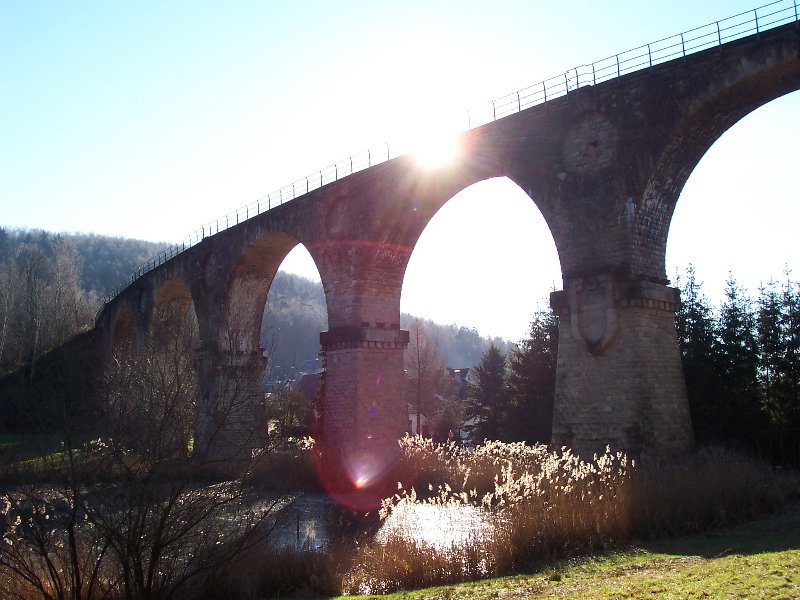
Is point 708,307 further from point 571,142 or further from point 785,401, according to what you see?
point 571,142

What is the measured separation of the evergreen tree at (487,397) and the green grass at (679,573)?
1878cm

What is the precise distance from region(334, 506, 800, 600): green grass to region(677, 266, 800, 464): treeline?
9.23 metres

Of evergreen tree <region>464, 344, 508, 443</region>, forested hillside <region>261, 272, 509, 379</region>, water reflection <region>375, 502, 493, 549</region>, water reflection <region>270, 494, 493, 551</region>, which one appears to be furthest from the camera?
forested hillside <region>261, 272, 509, 379</region>

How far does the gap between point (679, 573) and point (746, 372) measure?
1405 centimetres

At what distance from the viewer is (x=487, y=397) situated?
29.9m

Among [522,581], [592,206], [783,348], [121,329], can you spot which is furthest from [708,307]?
[121,329]

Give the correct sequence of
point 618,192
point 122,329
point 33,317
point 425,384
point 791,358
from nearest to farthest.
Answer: point 618,192
point 791,358
point 122,329
point 425,384
point 33,317

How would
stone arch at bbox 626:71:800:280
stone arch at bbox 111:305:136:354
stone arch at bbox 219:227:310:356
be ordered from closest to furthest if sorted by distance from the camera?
stone arch at bbox 626:71:800:280 → stone arch at bbox 219:227:310:356 → stone arch at bbox 111:305:136:354

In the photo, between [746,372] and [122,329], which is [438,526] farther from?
[122,329]

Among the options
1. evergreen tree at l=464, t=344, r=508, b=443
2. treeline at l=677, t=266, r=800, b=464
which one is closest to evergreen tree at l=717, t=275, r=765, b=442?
treeline at l=677, t=266, r=800, b=464

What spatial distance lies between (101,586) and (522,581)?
4.30 metres

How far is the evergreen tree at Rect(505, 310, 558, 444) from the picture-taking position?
84.2 feet

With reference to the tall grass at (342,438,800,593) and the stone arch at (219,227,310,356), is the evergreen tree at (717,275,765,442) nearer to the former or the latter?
the tall grass at (342,438,800,593)

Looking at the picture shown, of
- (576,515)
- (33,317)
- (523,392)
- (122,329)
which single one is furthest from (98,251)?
(576,515)
